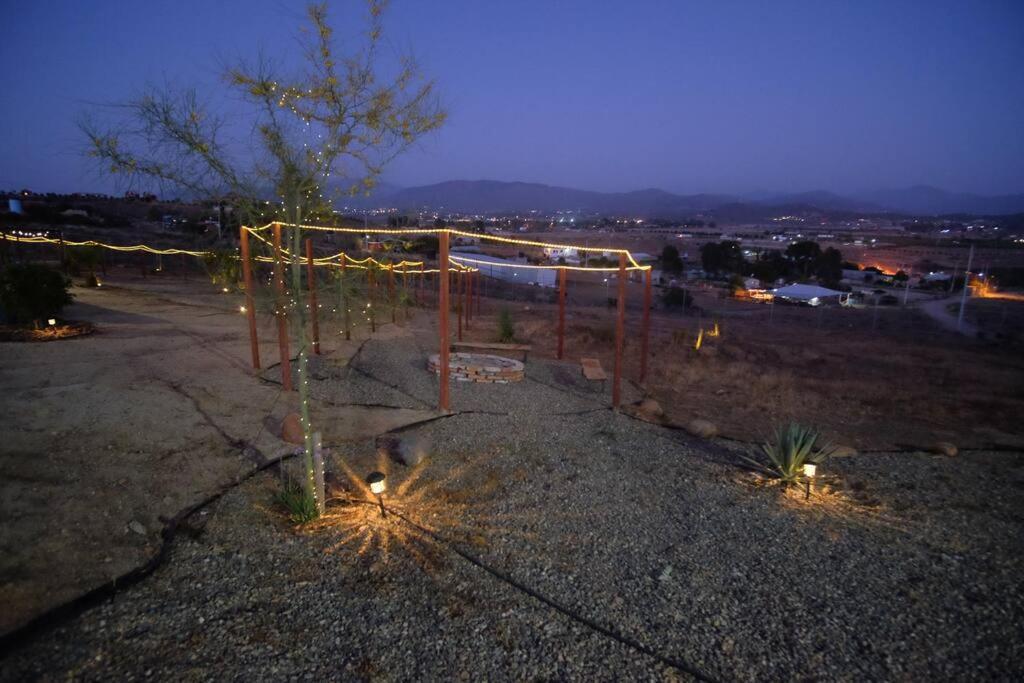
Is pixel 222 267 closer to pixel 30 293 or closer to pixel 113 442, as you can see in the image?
pixel 113 442

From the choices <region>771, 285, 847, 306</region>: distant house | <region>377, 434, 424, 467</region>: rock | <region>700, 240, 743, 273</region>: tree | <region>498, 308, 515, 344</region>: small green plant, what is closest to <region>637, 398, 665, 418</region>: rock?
<region>377, 434, 424, 467</region>: rock

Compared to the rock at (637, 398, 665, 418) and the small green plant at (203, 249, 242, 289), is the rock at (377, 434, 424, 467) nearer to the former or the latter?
the small green plant at (203, 249, 242, 289)

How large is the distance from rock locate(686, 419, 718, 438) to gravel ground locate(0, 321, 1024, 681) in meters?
1.04

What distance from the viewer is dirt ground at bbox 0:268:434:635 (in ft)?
12.1

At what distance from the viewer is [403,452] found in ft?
18.4

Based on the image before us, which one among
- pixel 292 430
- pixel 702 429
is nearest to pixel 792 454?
pixel 702 429

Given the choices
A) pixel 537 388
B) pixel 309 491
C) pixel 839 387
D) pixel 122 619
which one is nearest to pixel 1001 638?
pixel 309 491

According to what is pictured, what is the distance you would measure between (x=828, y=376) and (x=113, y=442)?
1251 cm

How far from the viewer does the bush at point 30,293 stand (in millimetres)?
10102

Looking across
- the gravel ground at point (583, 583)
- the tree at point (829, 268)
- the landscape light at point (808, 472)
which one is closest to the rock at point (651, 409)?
the gravel ground at point (583, 583)

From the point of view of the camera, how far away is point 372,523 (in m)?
4.34

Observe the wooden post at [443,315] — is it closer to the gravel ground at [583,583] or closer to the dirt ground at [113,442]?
the dirt ground at [113,442]

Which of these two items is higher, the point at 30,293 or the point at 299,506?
the point at 30,293

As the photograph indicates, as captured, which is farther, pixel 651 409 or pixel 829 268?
pixel 829 268
